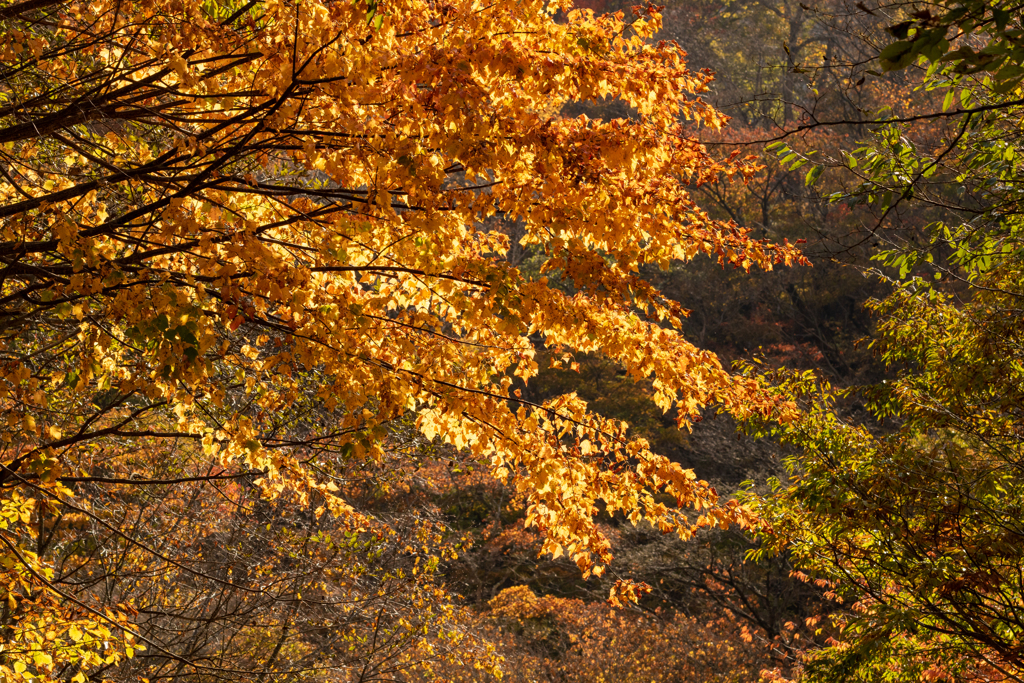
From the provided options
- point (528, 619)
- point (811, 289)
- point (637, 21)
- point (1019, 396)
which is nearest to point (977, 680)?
point (1019, 396)

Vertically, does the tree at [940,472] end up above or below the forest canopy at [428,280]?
below

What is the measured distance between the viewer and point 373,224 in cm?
332

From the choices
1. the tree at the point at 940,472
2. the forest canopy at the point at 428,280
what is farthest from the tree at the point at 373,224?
the tree at the point at 940,472

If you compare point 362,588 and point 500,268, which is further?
point 362,588

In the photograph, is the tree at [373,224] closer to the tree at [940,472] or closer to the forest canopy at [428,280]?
the forest canopy at [428,280]

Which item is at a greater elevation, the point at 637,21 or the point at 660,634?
the point at 637,21

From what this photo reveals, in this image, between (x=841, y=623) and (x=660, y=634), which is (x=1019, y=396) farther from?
(x=660, y=634)

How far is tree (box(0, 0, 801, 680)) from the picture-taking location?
2.69m

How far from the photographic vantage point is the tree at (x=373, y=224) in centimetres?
269

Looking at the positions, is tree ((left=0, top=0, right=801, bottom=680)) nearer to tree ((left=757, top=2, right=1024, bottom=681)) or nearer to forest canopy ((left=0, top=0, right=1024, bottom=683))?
forest canopy ((left=0, top=0, right=1024, bottom=683))

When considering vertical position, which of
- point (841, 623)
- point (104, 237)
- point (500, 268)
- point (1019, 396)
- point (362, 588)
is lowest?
point (841, 623)

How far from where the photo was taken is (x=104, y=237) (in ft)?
10.8

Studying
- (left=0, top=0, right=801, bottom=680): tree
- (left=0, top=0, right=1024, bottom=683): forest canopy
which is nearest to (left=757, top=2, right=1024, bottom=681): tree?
(left=0, top=0, right=1024, bottom=683): forest canopy

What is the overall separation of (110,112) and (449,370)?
6.19 ft
